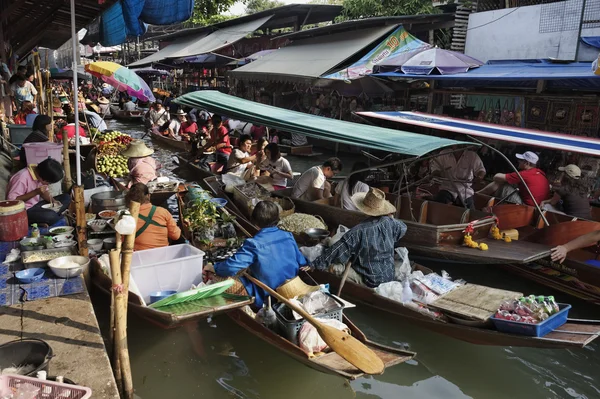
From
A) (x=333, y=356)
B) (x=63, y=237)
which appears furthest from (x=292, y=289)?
(x=63, y=237)

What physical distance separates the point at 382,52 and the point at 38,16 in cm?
894

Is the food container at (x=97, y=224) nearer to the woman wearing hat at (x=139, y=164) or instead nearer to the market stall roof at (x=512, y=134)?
the woman wearing hat at (x=139, y=164)

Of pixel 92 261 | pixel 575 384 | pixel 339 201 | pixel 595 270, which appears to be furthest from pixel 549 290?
pixel 92 261

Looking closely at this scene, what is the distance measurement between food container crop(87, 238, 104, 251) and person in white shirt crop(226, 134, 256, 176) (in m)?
4.11

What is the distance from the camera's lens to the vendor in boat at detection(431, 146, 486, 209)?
728 cm

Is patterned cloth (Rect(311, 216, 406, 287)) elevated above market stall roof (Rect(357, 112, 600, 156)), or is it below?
below

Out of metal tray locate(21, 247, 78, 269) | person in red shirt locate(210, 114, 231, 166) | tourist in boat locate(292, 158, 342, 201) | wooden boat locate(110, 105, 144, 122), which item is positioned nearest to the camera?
metal tray locate(21, 247, 78, 269)

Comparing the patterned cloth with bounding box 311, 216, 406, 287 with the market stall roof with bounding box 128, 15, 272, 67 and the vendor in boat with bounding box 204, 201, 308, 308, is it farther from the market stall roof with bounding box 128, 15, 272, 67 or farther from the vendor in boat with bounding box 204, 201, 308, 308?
the market stall roof with bounding box 128, 15, 272, 67

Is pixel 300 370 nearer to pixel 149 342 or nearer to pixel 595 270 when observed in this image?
pixel 149 342

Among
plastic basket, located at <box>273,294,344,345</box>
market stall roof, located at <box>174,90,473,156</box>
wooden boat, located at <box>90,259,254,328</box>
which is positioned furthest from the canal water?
market stall roof, located at <box>174,90,473,156</box>

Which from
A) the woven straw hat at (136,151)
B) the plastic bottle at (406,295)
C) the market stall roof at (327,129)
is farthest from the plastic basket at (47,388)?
the woven straw hat at (136,151)

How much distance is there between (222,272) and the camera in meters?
4.31

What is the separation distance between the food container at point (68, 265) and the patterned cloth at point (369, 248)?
224cm

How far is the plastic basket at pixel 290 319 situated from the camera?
13.3 feet
